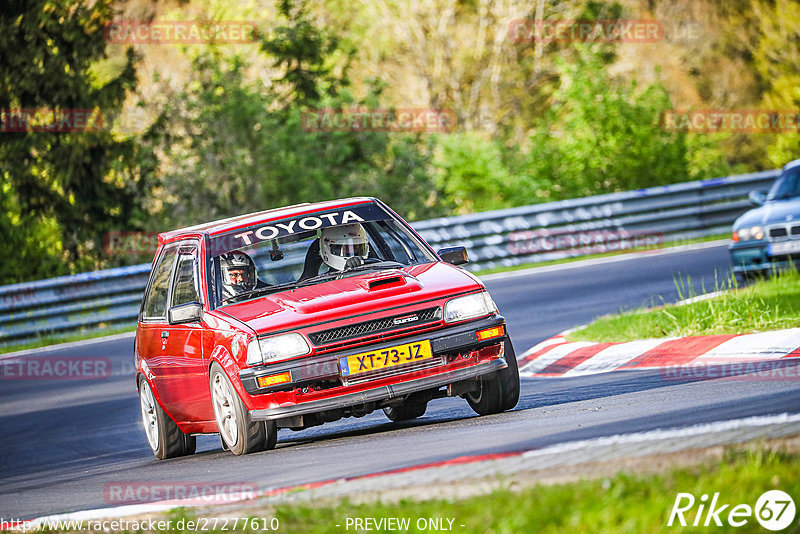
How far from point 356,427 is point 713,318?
335 centimetres

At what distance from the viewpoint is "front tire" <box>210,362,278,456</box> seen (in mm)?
7461

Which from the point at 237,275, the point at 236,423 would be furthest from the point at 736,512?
the point at 237,275

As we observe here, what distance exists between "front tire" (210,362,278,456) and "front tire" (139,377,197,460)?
3.51 ft

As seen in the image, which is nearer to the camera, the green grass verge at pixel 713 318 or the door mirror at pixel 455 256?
the door mirror at pixel 455 256

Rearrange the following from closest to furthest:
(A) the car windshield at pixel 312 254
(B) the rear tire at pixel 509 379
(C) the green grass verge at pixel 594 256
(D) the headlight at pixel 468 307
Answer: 1. (D) the headlight at pixel 468 307
2. (B) the rear tire at pixel 509 379
3. (A) the car windshield at pixel 312 254
4. (C) the green grass verge at pixel 594 256

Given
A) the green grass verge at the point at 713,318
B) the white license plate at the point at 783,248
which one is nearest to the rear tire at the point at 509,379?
the green grass verge at the point at 713,318

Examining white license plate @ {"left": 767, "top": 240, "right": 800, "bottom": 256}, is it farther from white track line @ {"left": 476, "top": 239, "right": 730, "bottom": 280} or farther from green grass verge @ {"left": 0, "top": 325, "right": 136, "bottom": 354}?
green grass verge @ {"left": 0, "top": 325, "right": 136, "bottom": 354}

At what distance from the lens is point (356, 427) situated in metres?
8.97

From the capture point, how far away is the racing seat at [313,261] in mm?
8492

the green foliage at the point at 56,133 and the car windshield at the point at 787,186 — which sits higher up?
the green foliage at the point at 56,133

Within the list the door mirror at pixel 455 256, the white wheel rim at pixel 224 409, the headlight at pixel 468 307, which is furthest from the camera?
the door mirror at pixel 455 256

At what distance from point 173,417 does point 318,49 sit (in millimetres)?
21549

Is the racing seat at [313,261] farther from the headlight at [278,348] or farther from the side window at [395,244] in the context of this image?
the headlight at [278,348]

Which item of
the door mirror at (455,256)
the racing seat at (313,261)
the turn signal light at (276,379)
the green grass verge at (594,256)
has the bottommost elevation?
the green grass verge at (594,256)
